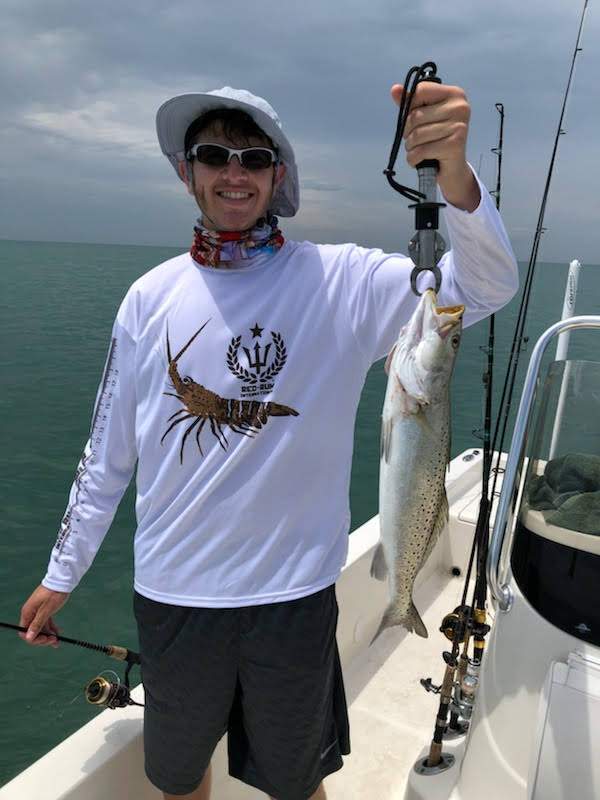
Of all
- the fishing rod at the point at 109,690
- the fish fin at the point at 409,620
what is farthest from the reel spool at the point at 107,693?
the fish fin at the point at 409,620

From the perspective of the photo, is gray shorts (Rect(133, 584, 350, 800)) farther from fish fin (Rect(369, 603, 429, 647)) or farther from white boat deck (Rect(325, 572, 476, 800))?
white boat deck (Rect(325, 572, 476, 800))

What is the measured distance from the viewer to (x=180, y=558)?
2039 mm

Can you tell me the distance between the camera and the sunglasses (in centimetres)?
204

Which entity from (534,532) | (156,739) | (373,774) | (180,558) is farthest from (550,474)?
(373,774)

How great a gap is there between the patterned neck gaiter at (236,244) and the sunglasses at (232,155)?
182 millimetres

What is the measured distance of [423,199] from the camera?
152 centimetres

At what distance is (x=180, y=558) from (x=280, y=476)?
0.43 metres

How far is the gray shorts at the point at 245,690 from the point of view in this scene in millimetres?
2021

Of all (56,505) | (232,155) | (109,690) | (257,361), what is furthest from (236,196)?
(56,505)

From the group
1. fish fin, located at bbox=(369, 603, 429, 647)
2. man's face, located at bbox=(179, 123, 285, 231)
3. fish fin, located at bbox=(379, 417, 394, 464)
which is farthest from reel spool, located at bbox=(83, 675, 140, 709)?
man's face, located at bbox=(179, 123, 285, 231)

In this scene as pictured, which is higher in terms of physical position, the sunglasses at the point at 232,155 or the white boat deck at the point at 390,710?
the sunglasses at the point at 232,155

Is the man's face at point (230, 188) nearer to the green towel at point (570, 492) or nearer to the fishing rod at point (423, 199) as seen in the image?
the fishing rod at point (423, 199)

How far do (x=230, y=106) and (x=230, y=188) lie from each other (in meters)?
0.29

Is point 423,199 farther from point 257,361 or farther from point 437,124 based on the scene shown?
point 257,361
